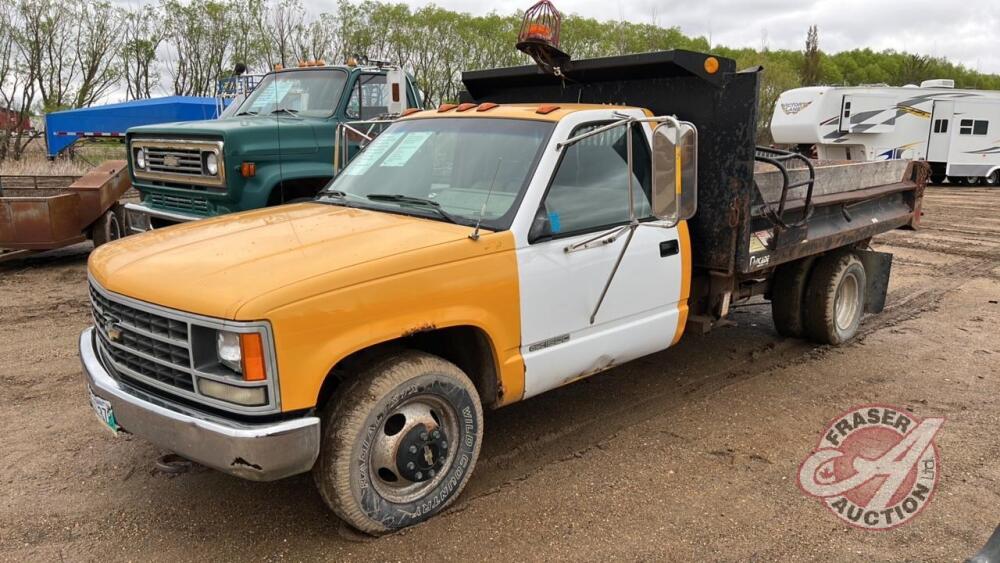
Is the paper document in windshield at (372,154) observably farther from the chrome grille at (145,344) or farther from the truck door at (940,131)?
the truck door at (940,131)

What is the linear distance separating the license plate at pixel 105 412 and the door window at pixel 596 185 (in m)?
2.26

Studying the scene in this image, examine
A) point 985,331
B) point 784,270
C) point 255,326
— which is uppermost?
point 255,326

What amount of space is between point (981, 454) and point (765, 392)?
1.40 meters

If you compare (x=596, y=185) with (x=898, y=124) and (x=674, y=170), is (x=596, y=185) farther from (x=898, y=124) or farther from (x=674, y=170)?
(x=898, y=124)

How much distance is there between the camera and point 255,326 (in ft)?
9.43

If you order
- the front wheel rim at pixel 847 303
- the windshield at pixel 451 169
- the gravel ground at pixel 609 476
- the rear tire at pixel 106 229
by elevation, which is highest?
the windshield at pixel 451 169

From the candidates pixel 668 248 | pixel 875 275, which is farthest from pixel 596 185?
pixel 875 275

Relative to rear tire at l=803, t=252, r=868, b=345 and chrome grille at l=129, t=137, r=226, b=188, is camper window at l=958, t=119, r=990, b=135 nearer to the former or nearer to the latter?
rear tire at l=803, t=252, r=868, b=345

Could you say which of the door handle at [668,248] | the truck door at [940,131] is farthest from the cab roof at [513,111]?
the truck door at [940,131]

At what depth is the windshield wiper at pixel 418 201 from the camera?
3.89 meters

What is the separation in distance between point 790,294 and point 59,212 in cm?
801

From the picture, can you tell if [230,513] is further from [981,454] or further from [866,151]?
[866,151]

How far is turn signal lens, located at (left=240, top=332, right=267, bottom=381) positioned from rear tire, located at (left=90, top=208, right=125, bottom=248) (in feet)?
23.9

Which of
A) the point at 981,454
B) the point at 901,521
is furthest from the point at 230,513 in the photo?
the point at 981,454
